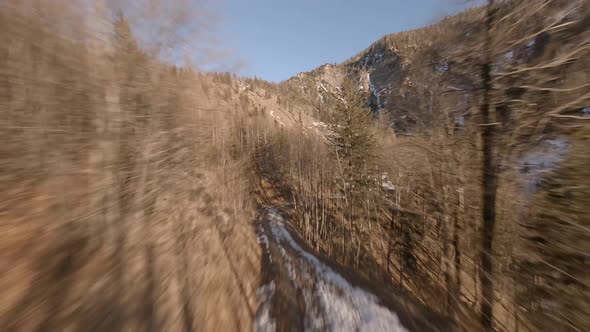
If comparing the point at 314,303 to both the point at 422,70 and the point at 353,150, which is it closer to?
the point at 422,70

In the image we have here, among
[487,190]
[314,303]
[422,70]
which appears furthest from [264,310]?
[422,70]

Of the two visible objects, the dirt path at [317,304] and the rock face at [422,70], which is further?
the rock face at [422,70]

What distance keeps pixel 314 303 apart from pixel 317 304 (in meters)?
0.09

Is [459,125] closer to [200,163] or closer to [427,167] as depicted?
[427,167]

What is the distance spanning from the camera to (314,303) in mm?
4988

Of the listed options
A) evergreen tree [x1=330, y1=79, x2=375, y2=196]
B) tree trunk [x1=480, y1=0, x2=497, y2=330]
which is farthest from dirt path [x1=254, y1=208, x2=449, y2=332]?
evergreen tree [x1=330, y1=79, x2=375, y2=196]

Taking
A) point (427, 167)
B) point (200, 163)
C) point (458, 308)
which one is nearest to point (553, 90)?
point (427, 167)

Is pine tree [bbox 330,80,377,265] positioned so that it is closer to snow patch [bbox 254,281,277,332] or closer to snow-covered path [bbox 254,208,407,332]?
snow-covered path [bbox 254,208,407,332]

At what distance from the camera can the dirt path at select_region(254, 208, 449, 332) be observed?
4137 millimetres

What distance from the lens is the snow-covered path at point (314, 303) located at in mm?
4207

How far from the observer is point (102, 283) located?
263cm

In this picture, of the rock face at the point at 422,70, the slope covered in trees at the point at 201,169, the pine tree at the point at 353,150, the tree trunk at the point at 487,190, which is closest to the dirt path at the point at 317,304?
the slope covered in trees at the point at 201,169

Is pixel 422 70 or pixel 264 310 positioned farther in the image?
pixel 422 70

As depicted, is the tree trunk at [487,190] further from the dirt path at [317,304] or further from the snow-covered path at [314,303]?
the snow-covered path at [314,303]
